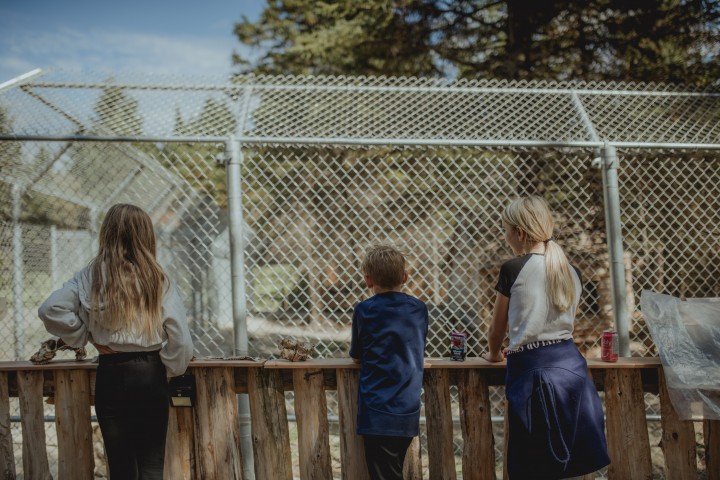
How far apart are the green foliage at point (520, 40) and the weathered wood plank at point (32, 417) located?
8516 mm

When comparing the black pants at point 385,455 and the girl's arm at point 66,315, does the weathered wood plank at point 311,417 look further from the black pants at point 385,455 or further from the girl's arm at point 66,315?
the girl's arm at point 66,315

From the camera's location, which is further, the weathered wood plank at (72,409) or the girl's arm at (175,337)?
the weathered wood plank at (72,409)

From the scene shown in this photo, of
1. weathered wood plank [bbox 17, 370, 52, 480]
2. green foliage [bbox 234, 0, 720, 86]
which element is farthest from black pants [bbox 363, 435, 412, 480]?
green foliage [bbox 234, 0, 720, 86]

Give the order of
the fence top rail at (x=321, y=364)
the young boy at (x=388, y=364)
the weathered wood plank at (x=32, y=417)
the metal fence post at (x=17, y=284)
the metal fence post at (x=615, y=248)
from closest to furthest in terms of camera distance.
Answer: the young boy at (x=388, y=364), the fence top rail at (x=321, y=364), the weathered wood plank at (x=32, y=417), the metal fence post at (x=615, y=248), the metal fence post at (x=17, y=284)

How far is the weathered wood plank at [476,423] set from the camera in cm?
294

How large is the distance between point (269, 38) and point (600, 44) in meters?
6.92

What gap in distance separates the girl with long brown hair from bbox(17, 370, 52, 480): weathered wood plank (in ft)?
2.59

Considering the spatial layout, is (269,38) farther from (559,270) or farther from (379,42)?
(559,270)

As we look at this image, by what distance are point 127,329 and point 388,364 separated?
123cm

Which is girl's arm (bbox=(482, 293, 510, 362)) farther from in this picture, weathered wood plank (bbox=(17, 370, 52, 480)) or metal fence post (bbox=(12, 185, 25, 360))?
metal fence post (bbox=(12, 185, 25, 360))

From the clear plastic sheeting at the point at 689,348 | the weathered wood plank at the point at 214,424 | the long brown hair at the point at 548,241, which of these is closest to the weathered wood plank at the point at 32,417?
the weathered wood plank at the point at 214,424

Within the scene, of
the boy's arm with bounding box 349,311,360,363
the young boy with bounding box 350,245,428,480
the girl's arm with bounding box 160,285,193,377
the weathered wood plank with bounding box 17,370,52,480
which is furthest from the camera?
the weathered wood plank with bounding box 17,370,52,480

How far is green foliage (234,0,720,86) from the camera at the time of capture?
28.8 feet

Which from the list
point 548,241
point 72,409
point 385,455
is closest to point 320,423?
point 385,455
